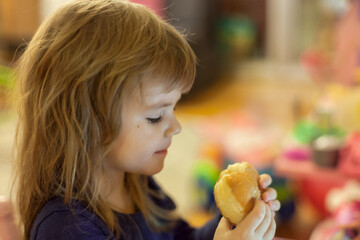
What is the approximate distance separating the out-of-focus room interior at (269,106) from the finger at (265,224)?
0.42 metres

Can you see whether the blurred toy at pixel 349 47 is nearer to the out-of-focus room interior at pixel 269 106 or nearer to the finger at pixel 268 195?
the out-of-focus room interior at pixel 269 106

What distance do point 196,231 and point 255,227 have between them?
29 centimetres

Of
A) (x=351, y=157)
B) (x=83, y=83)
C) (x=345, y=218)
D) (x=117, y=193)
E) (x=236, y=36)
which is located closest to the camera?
(x=83, y=83)

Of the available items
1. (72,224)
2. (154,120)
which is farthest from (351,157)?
(72,224)

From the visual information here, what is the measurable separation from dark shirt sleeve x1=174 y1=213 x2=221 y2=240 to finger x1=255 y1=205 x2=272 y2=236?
0.62ft

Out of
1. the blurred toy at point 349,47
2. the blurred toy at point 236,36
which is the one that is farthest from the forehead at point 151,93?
the blurred toy at point 236,36

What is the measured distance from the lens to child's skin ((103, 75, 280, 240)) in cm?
80

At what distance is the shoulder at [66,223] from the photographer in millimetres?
782

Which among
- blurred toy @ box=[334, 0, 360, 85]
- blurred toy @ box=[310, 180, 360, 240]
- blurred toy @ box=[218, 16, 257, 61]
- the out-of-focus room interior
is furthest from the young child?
blurred toy @ box=[218, 16, 257, 61]

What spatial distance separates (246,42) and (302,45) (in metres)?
0.45

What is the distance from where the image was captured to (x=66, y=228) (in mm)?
782

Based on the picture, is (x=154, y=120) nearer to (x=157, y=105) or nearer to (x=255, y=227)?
(x=157, y=105)

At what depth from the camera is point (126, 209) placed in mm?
971

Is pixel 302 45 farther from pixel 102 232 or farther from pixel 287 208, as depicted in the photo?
pixel 102 232
